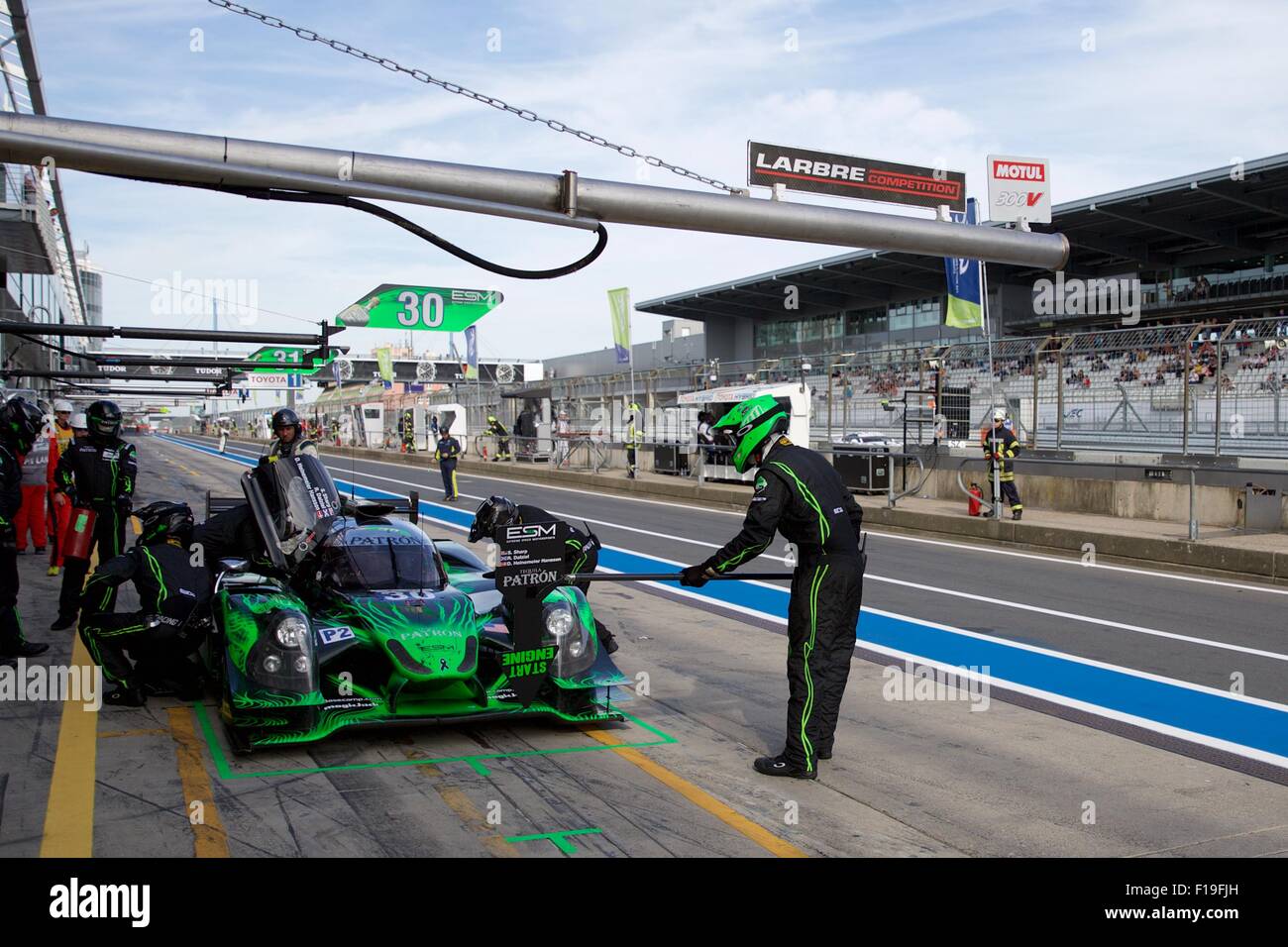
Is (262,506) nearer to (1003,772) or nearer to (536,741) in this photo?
(536,741)

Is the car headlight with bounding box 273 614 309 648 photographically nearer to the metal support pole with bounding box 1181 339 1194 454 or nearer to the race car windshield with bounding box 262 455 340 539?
the race car windshield with bounding box 262 455 340 539

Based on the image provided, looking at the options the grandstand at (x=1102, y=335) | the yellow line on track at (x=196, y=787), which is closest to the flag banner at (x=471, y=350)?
the grandstand at (x=1102, y=335)

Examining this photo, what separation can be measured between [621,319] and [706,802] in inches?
1158

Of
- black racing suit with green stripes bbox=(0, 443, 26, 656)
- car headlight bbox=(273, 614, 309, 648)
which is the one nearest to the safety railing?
car headlight bbox=(273, 614, 309, 648)

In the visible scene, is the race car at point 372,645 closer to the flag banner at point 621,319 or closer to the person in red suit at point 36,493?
the person in red suit at point 36,493

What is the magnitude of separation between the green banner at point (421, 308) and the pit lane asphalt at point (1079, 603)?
14.7 m

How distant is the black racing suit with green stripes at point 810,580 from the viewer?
573 centimetres

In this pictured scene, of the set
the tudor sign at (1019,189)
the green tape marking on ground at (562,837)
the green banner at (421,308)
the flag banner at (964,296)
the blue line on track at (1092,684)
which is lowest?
the blue line on track at (1092,684)

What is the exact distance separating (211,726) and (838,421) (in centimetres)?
2042

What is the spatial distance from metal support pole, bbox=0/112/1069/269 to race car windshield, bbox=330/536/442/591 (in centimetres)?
309

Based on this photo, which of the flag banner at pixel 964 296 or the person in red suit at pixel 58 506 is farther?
the flag banner at pixel 964 296

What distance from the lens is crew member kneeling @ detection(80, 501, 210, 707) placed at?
687 centimetres
